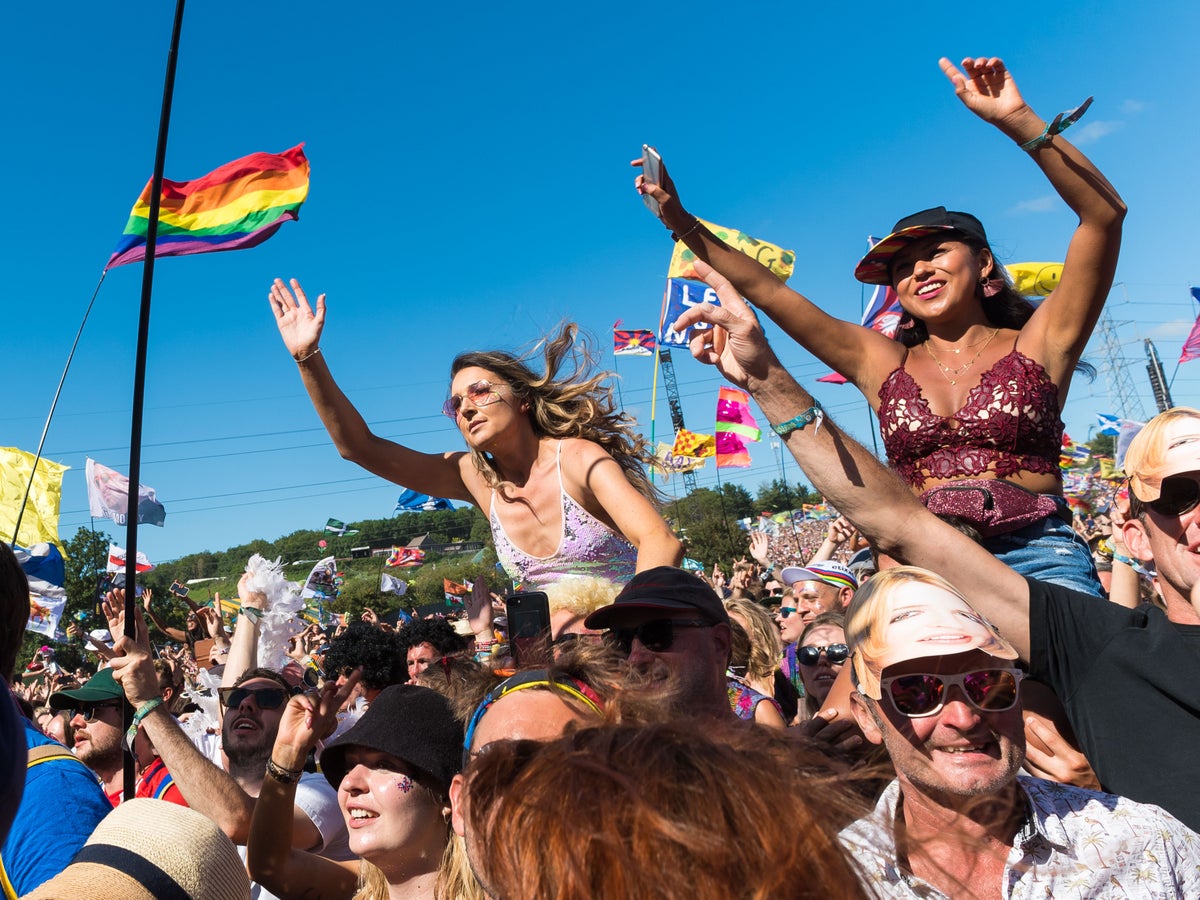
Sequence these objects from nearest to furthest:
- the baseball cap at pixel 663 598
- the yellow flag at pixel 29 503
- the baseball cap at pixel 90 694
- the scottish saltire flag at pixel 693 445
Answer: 1. the baseball cap at pixel 663 598
2. the baseball cap at pixel 90 694
3. the yellow flag at pixel 29 503
4. the scottish saltire flag at pixel 693 445

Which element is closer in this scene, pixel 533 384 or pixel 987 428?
pixel 987 428

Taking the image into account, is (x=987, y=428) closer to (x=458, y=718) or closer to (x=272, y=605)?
(x=458, y=718)

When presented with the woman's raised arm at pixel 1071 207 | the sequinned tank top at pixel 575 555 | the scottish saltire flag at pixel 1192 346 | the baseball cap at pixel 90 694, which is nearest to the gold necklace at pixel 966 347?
the woman's raised arm at pixel 1071 207

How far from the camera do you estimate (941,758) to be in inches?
73.6

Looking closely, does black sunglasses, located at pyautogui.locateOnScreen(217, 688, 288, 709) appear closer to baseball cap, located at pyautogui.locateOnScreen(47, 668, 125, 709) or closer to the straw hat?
baseball cap, located at pyautogui.locateOnScreen(47, 668, 125, 709)

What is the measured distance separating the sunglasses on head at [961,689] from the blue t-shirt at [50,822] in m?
1.82

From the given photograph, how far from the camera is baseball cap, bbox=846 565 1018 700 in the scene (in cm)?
185

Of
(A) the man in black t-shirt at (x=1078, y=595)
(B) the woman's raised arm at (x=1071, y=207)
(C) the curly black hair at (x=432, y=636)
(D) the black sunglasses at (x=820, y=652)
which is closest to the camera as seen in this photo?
(A) the man in black t-shirt at (x=1078, y=595)

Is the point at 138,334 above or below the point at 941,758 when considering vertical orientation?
above

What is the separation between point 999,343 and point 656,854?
2405mm

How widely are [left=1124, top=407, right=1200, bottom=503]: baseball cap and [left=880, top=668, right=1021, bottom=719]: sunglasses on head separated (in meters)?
0.60

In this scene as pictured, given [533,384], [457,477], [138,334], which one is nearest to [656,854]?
[533,384]

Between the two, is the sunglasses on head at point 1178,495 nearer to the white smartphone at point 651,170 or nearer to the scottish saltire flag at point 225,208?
the white smartphone at point 651,170

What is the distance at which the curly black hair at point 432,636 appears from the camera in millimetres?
5578
